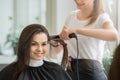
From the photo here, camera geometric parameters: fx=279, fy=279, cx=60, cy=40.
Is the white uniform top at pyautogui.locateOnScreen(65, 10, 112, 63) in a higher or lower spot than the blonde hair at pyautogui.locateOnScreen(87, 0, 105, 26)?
lower

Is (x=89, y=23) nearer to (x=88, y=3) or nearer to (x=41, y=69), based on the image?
(x=88, y=3)

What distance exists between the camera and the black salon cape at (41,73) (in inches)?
59.6

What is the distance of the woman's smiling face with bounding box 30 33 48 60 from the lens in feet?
4.83

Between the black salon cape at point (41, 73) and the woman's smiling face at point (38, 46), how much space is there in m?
0.09

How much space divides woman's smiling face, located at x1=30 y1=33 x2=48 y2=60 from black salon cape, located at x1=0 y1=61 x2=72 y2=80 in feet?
0.30

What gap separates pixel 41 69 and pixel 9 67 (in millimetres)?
178

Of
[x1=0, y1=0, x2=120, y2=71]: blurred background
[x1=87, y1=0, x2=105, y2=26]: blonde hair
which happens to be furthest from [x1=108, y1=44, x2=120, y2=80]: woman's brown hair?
[x1=0, y1=0, x2=120, y2=71]: blurred background

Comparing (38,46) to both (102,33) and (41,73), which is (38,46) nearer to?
(41,73)

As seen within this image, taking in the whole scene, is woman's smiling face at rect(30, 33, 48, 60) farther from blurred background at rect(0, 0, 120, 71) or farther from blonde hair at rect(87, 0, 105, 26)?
blurred background at rect(0, 0, 120, 71)

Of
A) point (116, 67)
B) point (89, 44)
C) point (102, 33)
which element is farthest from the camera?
point (89, 44)

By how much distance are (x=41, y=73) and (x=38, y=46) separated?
171 mm

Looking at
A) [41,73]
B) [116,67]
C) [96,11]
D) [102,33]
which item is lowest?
[41,73]

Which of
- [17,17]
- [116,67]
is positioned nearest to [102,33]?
[116,67]

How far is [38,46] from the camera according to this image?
4.84 feet
